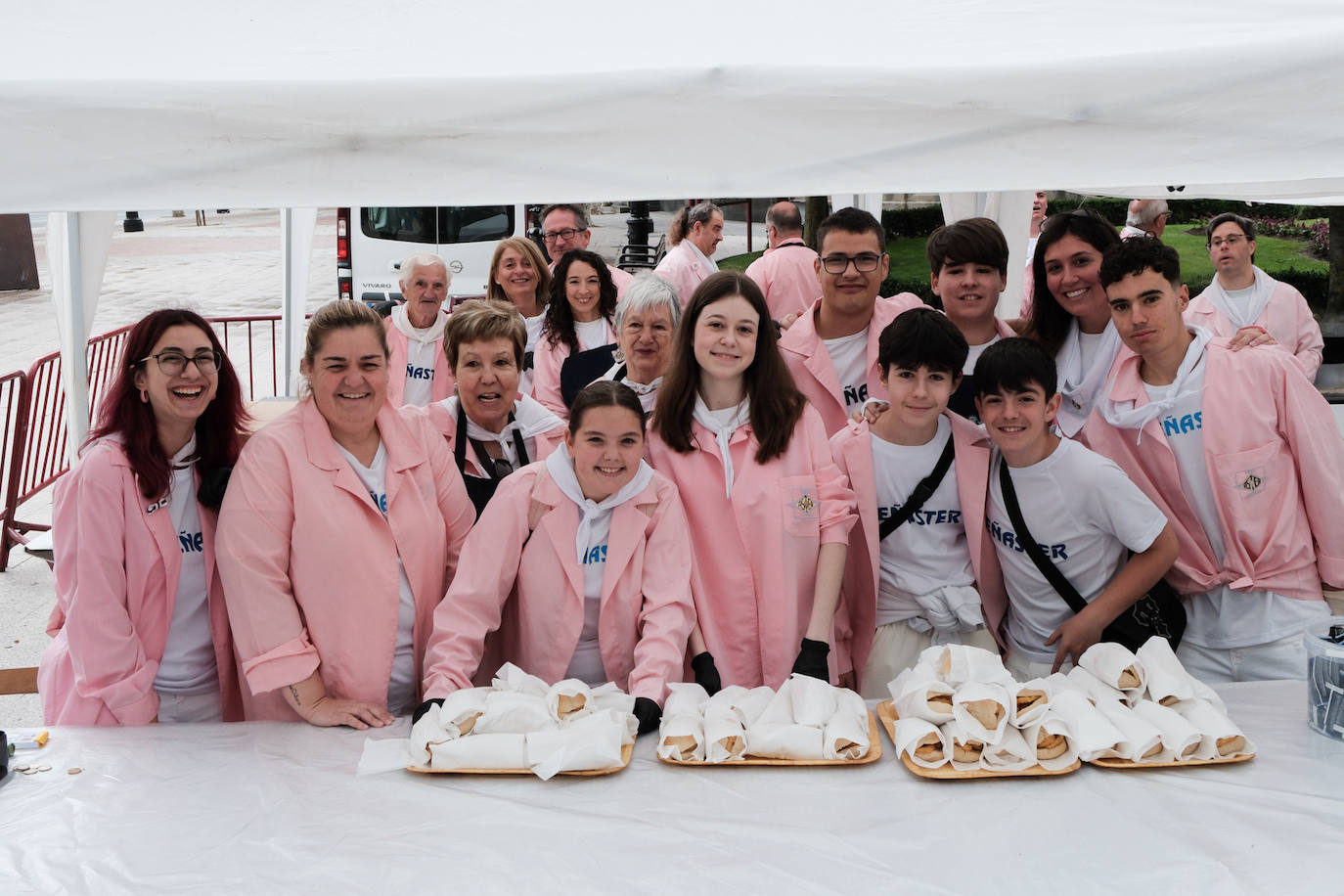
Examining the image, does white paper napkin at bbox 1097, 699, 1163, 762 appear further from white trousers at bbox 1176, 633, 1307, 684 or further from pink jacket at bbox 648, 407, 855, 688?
pink jacket at bbox 648, 407, 855, 688

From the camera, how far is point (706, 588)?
9.82 ft

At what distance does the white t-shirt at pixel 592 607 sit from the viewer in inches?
108

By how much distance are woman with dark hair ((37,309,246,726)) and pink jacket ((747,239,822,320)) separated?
10.5 ft

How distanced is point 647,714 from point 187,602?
4.16 ft

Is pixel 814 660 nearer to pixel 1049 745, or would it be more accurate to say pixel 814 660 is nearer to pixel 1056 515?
pixel 1049 745

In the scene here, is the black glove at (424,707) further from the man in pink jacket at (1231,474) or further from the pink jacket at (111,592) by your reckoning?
the man in pink jacket at (1231,474)

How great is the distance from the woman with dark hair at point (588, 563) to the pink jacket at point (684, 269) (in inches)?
173

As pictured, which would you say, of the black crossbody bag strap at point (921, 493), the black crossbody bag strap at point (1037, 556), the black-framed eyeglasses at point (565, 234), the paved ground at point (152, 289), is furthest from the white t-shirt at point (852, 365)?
the black-framed eyeglasses at point (565, 234)

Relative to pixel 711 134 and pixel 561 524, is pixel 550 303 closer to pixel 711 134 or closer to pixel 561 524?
pixel 561 524

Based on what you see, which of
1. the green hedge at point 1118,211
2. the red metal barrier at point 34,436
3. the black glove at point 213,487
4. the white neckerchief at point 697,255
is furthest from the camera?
the green hedge at point 1118,211

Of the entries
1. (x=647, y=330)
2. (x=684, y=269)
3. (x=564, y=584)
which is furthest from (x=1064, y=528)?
(x=684, y=269)

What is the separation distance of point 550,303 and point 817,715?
2.89 metres

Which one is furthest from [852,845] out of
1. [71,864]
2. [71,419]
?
[71,419]

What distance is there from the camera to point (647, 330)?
3.49 metres
